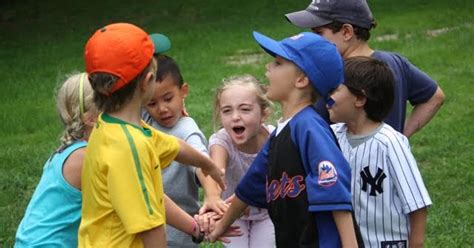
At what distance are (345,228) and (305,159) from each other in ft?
1.01

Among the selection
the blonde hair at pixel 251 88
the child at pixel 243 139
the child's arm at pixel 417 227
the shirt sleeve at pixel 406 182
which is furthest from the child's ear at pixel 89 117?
the child's arm at pixel 417 227

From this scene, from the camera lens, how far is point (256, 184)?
4.28 metres

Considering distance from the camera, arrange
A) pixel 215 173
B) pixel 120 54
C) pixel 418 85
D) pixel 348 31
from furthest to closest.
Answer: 1. pixel 418 85
2. pixel 348 31
3. pixel 215 173
4. pixel 120 54

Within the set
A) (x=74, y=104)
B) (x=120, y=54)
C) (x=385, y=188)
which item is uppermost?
(x=120, y=54)

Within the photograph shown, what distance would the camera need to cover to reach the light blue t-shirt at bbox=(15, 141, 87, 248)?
164 inches

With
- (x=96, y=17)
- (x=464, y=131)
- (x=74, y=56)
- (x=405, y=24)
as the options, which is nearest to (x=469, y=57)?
(x=405, y=24)

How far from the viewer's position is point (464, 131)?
408 inches

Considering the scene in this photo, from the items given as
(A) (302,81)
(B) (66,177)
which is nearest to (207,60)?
(B) (66,177)

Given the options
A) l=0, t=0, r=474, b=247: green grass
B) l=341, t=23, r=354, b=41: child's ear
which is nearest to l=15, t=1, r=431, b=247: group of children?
l=341, t=23, r=354, b=41: child's ear

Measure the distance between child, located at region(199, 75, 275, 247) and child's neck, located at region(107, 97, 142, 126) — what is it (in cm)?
130

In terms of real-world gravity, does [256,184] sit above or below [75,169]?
below

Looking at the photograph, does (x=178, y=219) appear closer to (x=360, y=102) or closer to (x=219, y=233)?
(x=219, y=233)

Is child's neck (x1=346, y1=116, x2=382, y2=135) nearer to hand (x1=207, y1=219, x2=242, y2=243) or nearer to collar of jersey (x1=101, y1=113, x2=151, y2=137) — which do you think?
hand (x1=207, y1=219, x2=242, y2=243)

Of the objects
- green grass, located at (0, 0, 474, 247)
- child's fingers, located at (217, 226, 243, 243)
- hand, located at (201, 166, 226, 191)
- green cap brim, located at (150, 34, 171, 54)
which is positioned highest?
green cap brim, located at (150, 34, 171, 54)
